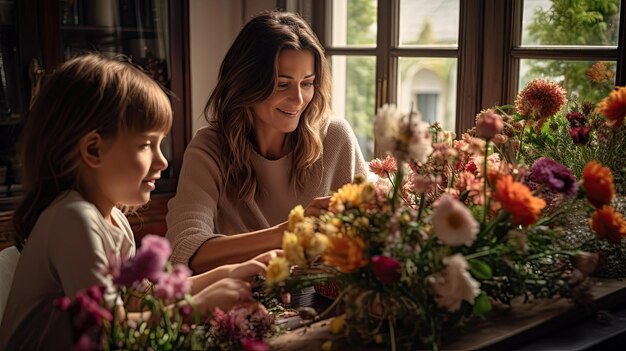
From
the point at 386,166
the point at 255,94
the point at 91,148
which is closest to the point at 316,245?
the point at 91,148

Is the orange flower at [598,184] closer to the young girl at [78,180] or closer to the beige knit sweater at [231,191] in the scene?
the young girl at [78,180]

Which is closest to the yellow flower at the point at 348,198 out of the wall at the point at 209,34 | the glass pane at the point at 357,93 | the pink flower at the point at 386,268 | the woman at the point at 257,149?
the pink flower at the point at 386,268

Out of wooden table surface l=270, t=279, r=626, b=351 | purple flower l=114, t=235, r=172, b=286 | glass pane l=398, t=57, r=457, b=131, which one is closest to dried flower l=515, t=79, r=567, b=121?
wooden table surface l=270, t=279, r=626, b=351

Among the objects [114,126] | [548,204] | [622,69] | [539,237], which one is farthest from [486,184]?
[622,69]

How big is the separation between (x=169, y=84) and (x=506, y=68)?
163 cm

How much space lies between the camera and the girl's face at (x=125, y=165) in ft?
4.28

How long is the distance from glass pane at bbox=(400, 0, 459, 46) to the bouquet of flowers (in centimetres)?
195

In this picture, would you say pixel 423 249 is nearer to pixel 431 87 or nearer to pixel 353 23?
pixel 431 87

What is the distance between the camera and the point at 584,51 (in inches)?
99.7

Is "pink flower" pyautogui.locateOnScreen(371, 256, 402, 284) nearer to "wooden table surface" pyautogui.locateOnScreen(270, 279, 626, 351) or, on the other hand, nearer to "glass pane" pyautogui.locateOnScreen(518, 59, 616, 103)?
"wooden table surface" pyautogui.locateOnScreen(270, 279, 626, 351)

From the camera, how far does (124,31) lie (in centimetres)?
362

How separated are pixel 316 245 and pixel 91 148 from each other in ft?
1.53

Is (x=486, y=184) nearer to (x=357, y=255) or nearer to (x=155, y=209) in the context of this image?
(x=357, y=255)

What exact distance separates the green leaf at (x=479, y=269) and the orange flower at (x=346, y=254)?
7.4 inches
